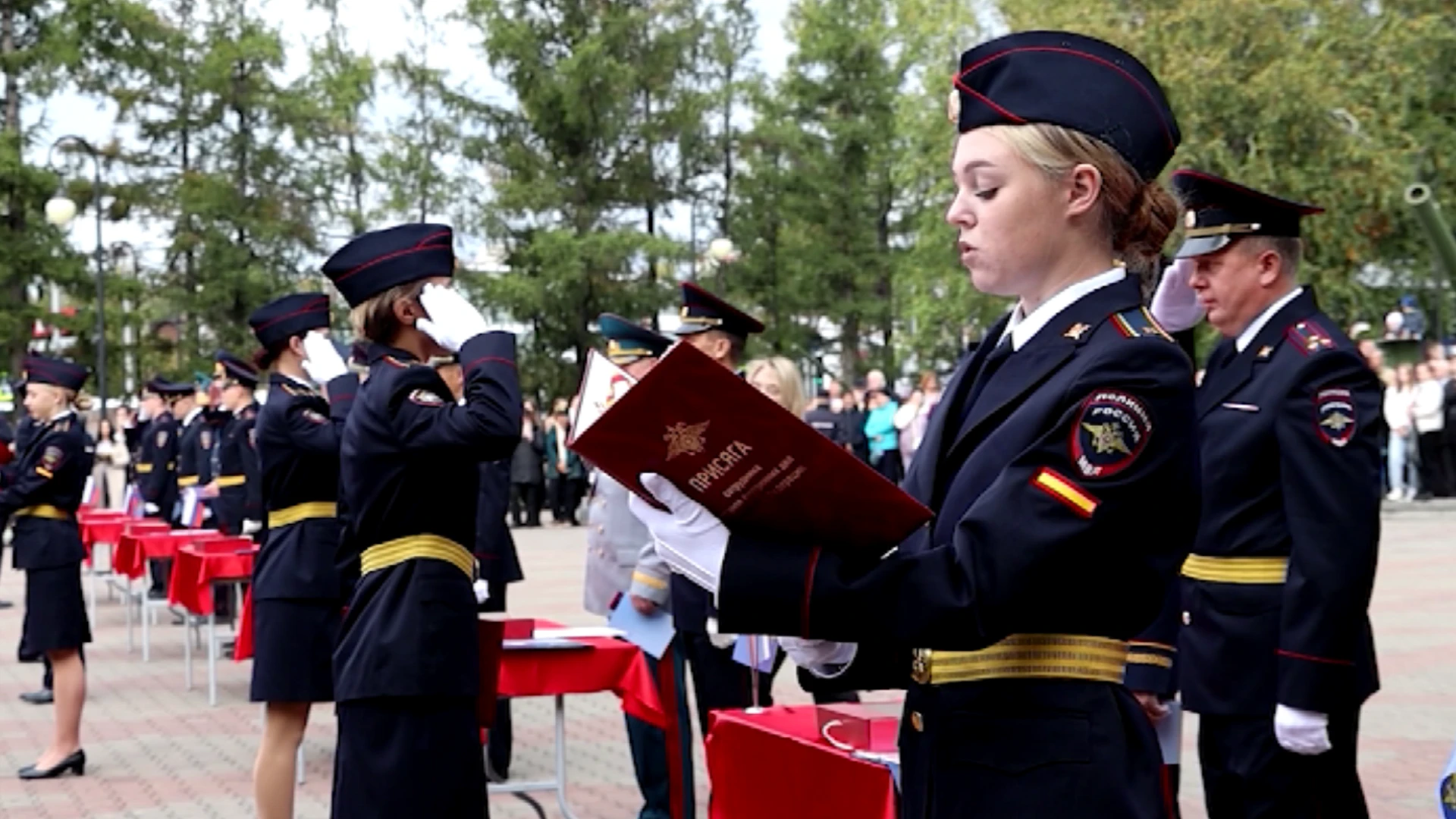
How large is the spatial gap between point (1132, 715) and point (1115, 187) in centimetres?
80

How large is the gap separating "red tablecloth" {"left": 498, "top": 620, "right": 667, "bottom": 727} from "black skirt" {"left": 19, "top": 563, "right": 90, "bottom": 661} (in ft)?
12.3

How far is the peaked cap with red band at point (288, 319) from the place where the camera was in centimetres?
892

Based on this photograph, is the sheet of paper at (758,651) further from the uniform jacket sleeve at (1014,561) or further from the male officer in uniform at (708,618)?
the uniform jacket sleeve at (1014,561)

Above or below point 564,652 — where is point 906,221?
above

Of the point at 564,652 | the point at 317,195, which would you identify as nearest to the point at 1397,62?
the point at 317,195

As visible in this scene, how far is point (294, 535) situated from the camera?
8.45 m

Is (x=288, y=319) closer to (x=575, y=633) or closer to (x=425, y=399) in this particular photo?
(x=575, y=633)

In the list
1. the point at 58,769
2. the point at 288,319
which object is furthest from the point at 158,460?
the point at 288,319

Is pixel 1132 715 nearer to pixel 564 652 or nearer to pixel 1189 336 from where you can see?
pixel 1189 336

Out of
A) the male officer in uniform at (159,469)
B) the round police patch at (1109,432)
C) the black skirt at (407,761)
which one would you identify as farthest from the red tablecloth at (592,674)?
the male officer in uniform at (159,469)

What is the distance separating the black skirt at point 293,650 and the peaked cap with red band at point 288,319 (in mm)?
1206

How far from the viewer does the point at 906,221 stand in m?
54.1

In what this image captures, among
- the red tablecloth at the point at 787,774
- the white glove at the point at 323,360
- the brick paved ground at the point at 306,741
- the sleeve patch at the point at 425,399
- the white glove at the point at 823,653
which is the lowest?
the brick paved ground at the point at 306,741

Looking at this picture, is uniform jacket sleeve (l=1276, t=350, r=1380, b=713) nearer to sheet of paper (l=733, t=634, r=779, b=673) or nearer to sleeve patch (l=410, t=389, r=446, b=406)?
sleeve patch (l=410, t=389, r=446, b=406)
